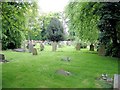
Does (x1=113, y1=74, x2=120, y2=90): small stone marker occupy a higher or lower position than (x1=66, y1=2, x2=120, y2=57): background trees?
lower

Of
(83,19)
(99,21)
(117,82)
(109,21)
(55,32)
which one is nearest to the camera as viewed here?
(117,82)

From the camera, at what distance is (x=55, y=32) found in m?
46.1

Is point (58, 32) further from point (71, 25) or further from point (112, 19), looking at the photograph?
point (112, 19)

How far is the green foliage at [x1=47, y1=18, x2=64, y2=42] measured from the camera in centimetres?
4619

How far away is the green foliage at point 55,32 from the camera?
46188mm

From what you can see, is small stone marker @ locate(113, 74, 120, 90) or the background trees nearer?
small stone marker @ locate(113, 74, 120, 90)

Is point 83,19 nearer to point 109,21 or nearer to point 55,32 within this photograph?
point 109,21

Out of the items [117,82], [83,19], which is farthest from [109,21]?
[117,82]

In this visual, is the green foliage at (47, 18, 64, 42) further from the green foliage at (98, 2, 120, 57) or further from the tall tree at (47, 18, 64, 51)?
the green foliage at (98, 2, 120, 57)

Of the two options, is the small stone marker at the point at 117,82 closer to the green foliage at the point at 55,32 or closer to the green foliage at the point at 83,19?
the green foliage at the point at 83,19

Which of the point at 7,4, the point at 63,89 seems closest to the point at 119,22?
the point at 7,4

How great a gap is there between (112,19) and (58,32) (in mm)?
29872

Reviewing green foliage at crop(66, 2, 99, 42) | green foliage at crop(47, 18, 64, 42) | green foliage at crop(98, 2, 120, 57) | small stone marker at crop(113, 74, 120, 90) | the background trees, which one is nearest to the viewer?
small stone marker at crop(113, 74, 120, 90)

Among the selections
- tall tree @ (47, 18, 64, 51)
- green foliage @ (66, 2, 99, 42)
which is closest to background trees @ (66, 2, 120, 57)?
green foliage @ (66, 2, 99, 42)
